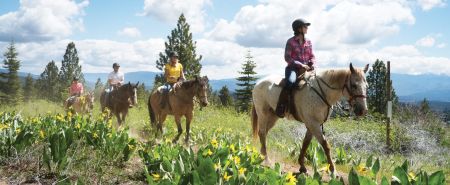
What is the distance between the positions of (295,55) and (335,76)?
101 cm

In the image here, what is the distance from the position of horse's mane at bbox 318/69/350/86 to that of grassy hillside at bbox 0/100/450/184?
1285 millimetres

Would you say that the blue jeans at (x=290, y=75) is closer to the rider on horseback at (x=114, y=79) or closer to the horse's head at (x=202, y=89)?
the horse's head at (x=202, y=89)

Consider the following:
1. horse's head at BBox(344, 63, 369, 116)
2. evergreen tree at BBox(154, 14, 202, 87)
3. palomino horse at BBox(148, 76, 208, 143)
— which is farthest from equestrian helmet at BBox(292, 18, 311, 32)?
evergreen tree at BBox(154, 14, 202, 87)

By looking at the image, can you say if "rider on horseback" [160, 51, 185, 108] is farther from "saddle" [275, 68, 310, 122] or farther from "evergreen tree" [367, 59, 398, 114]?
"evergreen tree" [367, 59, 398, 114]

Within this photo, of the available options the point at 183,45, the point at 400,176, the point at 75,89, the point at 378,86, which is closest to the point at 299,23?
the point at 400,176

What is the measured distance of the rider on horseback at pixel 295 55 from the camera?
796 centimetres

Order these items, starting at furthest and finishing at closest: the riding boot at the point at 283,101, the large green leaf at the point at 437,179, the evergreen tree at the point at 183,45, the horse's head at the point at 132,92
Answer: the evergreen tree at the point at 183,45 < the horse's head at the point at 132,92 < the riding boot at the point at 283,101 < the large green leaf at the point at 437,179

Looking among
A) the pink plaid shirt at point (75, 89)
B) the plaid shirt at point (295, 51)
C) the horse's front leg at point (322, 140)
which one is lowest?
the horse's front leg at point (322, 140)

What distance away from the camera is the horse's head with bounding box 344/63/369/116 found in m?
6.79

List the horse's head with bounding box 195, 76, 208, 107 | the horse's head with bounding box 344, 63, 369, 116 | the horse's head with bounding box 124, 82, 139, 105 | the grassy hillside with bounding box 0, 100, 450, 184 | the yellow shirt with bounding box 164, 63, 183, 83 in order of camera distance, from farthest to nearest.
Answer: the horse's head with bounding box 124, 82, 139, 105 < the yellow shirt with bounding box 164, 63, 183, 83 < the horse's head with bounding box 195, 76, 208, 107 < the horse's head with bounding box 344, 63, 369, 116 < the grassy hillside with bounding box 0, 100, 450, 184

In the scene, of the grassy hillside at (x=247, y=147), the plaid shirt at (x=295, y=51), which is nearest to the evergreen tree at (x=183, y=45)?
the grassy hillside at (x=247, y=147)

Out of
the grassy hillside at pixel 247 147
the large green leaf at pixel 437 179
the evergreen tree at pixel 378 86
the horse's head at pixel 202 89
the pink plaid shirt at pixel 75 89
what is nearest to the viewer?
the large green leaf at pixel 437 179

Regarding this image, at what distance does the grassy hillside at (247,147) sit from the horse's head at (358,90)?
89cm

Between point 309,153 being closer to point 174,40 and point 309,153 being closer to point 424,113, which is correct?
point 424,113
